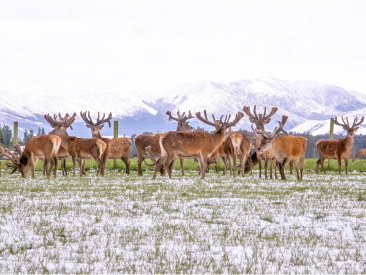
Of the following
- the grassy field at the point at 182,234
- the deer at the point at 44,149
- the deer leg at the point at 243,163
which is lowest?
the grassy field at the point at 182,234

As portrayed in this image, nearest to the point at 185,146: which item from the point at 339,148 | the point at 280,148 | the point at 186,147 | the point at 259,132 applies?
the point at 186,147

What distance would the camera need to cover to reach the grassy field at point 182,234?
4.78 m

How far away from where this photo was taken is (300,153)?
16.9m

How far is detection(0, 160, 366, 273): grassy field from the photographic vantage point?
4.78m

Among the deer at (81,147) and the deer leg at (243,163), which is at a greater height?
the deer at (81,147)

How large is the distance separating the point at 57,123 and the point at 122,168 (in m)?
6.73

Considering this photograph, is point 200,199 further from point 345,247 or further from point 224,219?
point 345,247

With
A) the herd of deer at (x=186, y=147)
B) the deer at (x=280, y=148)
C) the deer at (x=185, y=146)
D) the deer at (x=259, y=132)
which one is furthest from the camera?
the deer at (x=259, y=132)

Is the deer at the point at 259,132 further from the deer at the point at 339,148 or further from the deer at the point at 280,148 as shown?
the deer at the point at 339,148

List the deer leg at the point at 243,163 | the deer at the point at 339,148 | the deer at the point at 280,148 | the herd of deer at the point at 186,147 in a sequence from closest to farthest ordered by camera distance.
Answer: the herd of deer at the point at 186,147, the deer at the point at 280,148, the deer leg at the point at 243,163, the deer at the point at 339,148

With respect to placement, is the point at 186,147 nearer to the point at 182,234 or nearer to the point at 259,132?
the point at 259,132

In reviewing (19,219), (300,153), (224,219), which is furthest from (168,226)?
(300,153)

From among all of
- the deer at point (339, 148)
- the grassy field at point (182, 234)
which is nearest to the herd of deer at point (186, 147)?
the deer at point (339, 148)

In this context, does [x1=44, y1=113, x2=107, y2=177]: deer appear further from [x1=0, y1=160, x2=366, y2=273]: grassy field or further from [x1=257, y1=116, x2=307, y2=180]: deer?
[x1=0, y1=160, x2=366, y2=273]: grassy field
